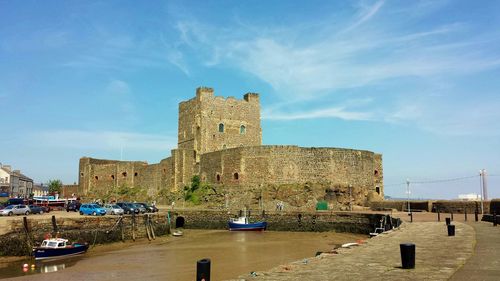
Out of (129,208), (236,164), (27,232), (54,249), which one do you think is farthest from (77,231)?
(236,164)

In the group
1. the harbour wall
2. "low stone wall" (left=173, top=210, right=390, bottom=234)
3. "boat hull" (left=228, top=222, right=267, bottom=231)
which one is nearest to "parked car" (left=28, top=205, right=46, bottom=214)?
the harbour wall

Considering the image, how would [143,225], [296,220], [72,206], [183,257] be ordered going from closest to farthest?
[183,257] → [143,225] → [296,220] → [72,206]

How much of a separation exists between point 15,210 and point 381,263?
27278 mm

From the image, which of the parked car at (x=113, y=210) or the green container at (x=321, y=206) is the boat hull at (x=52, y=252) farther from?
the green container at (x=321, y=206)

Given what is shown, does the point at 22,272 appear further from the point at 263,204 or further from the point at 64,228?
the point at 263,204

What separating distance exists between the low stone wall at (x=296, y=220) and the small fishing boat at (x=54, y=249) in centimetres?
1634

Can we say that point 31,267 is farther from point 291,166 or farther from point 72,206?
point 291,166

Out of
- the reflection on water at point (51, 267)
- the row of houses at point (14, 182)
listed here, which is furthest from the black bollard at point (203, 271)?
the row of houses at point (14, 182)

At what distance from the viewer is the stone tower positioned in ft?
168

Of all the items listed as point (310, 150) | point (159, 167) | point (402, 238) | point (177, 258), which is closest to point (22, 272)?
point (177, 258)

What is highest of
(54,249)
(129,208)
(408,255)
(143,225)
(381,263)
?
(129,208)

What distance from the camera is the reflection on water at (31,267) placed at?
19.9m

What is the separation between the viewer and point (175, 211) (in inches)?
1612

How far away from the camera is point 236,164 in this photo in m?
44.7
